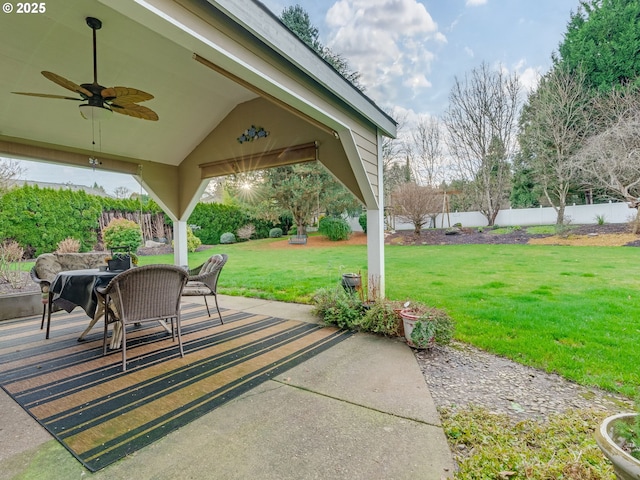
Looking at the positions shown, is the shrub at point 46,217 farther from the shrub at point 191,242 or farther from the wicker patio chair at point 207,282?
the wicker patio chair at point 207,282

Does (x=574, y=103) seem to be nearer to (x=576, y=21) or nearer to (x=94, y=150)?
(x=576, y=21)

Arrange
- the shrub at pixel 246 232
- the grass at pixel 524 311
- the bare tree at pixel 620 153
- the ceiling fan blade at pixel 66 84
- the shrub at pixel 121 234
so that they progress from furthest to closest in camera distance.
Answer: the shrub at pixel 246 232 < the bare tree at pixel 620 153 < the shrub at pixel 121 234 < the ceiling fan blade at pixel 66 84 < the grass at pixel 524 311

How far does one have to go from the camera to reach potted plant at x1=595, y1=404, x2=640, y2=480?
0.98 m

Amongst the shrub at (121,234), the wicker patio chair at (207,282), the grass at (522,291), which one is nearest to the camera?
the grass at (522,291)

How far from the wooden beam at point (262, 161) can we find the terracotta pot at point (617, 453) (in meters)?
4.11

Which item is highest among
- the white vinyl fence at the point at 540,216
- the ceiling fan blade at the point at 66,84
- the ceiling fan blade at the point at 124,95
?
the ceiling fan blade at the point at 66,84

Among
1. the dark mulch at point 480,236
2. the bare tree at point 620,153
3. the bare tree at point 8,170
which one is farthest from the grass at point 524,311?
the bare tree at point 8,170

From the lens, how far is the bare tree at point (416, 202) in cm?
1220

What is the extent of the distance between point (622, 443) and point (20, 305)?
21.0 ft

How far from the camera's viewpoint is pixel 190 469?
5.07ft

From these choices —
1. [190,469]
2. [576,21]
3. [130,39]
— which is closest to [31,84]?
[130,39]

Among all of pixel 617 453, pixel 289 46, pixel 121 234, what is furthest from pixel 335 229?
pixel 617 453

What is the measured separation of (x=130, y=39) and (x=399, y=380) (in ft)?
15.0

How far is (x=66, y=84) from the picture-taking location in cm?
279
